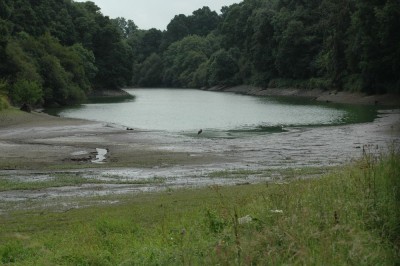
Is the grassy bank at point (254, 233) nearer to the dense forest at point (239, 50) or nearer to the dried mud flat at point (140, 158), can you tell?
the dried mud flat at point (140, 158)

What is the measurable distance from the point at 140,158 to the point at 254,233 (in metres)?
22.7

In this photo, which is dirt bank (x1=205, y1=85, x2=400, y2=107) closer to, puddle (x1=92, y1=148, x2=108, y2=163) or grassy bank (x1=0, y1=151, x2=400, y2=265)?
puddle (x1=92, y1=148, x2=108, y2=163)

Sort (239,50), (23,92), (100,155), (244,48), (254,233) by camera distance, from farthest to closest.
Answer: (239,50) → (244,48) → (23,92) → (100,155) → (254,233)

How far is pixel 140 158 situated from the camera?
3052 cm

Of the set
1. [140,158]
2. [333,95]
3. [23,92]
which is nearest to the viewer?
[140,158]

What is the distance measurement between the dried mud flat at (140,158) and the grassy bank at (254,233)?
4.75 metres

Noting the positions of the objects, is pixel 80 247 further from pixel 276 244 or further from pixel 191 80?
pixel 191 80

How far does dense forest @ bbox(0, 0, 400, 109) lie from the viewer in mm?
73688

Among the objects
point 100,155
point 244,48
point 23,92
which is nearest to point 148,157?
point 100,155

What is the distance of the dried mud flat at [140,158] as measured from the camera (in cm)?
2014

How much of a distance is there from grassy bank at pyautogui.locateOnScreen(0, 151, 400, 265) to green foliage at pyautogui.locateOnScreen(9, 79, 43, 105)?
6003 centimetres

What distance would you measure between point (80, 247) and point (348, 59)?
8240 cm

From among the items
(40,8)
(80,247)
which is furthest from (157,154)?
(40,8)

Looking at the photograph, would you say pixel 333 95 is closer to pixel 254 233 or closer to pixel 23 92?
pixel 23 92
